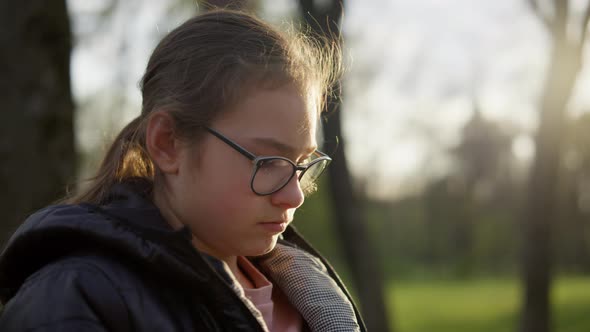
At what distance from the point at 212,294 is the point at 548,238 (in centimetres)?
587

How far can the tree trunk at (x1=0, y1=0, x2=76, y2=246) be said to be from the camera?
160 inches

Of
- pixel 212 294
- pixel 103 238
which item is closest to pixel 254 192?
pixel 212 294

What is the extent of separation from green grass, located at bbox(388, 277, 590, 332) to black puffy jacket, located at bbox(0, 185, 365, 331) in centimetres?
1065

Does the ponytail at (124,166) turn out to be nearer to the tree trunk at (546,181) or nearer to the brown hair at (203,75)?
the brown hair at (203,75)

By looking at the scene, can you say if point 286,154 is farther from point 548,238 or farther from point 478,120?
point 478,120

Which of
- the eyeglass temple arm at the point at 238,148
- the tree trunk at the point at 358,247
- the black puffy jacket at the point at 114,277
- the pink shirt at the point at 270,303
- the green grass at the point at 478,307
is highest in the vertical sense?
the eyeglass temple arm at the point at 238,148

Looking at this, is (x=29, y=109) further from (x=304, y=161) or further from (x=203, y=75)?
(x=304, y=161)

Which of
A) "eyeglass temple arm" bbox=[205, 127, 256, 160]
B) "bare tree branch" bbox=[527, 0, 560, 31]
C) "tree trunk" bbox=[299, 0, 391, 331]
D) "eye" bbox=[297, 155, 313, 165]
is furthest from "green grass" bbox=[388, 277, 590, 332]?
"eyeglass temple arm" bbox=[205, 127, 256, 160]

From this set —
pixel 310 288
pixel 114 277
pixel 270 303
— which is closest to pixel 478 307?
pixel 310 288

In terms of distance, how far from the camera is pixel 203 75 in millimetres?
2025

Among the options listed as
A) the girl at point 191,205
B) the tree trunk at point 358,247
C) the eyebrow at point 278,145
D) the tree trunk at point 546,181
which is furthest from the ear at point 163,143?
the tree trunk at point 546,181

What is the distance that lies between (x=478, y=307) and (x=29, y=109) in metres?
13.8

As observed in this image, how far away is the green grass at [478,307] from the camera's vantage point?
13672 mm

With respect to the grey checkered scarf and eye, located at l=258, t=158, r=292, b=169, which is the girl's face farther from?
the grey checkered scarf
